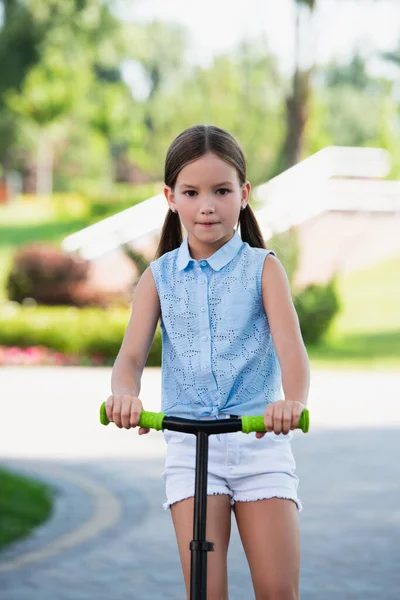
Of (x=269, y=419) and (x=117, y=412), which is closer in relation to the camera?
(x=269, y=419)

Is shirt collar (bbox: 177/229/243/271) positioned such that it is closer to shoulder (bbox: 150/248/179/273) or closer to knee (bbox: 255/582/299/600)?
shoulder (bbox: 150/248/179/273)

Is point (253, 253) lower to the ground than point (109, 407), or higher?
higher

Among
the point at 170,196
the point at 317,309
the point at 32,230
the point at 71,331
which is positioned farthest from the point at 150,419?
the point at 32,230

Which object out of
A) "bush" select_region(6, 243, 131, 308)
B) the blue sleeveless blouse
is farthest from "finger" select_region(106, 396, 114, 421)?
"bush" select_region(6, 243, 131, 308)

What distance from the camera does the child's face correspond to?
117 inches

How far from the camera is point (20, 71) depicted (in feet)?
141

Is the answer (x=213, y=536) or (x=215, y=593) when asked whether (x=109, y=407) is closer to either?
(x=213, y=536)

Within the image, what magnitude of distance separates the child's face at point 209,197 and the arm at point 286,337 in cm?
19

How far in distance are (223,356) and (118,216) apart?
1033 inches

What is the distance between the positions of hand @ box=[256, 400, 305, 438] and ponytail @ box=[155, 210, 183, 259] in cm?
81

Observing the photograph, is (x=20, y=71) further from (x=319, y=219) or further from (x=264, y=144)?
(x=319, y=219)

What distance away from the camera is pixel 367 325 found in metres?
21.6

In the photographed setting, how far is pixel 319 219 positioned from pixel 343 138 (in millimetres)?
45121

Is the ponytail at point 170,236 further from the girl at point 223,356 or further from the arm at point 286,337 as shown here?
the arm at point 286,337
